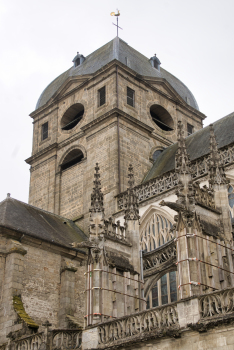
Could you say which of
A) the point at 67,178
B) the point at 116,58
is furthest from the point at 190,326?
the point at 116,58

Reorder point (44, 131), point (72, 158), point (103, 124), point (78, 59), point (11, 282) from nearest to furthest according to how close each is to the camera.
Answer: point (11, 282) → point (103, 124) → point (72, 158) → point (44, 131) → point (78, 59)

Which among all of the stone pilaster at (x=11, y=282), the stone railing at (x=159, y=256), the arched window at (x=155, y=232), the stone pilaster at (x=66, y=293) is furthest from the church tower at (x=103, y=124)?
the stone railing at (x=159, y=256)

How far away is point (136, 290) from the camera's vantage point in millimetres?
15484

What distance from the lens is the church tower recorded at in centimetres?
2686

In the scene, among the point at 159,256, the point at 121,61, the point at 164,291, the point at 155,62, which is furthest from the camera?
the point at 155,62

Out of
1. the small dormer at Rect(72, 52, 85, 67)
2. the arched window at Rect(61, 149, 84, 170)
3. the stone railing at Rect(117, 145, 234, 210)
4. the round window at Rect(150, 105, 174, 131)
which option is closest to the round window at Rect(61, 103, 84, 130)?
the arched window at Rect(61, 149, 84, 170)

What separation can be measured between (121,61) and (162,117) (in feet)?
13.8

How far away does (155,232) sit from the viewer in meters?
21.8

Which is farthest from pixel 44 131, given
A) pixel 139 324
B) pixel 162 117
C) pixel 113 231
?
pixel 139 324

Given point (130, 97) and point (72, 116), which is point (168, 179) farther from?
point (72, 116)

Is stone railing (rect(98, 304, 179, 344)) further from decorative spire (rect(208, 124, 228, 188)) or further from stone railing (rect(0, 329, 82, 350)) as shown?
decorative spire (rect(208, 124, 228, 188))

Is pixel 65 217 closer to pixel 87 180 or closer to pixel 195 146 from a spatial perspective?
pixel 87 180

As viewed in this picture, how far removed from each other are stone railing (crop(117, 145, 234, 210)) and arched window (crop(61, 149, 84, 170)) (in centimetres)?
571

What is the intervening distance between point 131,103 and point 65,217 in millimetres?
7191
